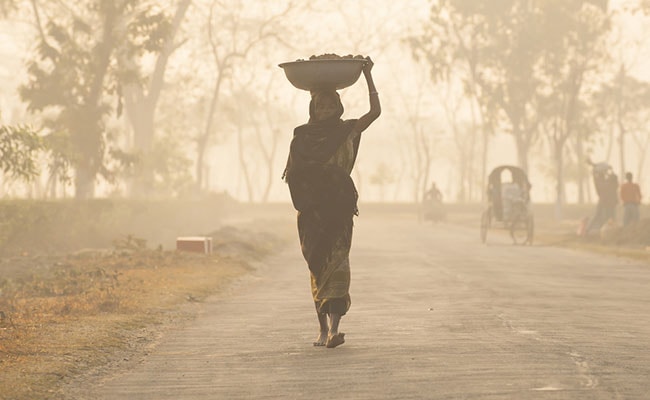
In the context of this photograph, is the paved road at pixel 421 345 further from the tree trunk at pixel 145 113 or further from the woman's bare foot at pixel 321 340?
the tree trunk at pixel 145 113

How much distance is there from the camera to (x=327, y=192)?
35.2 ft

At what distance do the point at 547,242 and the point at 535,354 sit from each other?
28150mm

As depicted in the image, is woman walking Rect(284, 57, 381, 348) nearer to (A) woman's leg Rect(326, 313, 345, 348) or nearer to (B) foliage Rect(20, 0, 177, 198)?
(A) woman's leg Rect(326, 313, 345, 348)

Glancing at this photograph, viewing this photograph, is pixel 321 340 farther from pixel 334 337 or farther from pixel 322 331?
pixel 334 337

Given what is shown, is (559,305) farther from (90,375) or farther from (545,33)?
(545,33)

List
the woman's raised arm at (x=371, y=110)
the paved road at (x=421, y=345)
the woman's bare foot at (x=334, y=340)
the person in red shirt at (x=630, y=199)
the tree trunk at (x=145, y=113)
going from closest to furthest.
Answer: the paved road at (x=421, y=345)
the woman's bare foot at (x=334, y=340)
the woman's raised arm at (x=371, y=110)
the person in red shirt at (x=630, y=199)
the tree trunk at (x=145, y=113)

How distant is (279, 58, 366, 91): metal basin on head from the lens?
10.5 meters

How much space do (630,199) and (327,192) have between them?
25.4 m

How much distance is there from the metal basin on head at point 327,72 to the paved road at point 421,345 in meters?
2.33

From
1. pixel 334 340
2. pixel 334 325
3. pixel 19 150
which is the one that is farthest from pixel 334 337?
pixel 19 150

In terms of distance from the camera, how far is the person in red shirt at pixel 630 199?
34031 millimetres

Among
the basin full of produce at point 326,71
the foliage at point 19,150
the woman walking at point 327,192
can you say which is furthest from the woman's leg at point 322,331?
the foliage at point 19,150

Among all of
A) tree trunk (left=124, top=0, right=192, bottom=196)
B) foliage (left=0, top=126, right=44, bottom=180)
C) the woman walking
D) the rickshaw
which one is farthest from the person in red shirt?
tree trunk (left=124, top=0, right=192, bottom=196)

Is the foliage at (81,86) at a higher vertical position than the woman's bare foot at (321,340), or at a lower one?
A: higher
